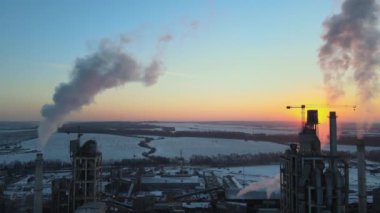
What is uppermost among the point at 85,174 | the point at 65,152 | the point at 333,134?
the point at 333,134

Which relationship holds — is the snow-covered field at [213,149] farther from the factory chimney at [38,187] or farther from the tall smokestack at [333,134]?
the tall smokestack at [333,134]

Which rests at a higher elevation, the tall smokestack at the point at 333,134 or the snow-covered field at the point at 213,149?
the tall smokestack at the point at 333,134

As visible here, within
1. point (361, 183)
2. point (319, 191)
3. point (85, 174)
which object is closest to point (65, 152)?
point (85, 174)

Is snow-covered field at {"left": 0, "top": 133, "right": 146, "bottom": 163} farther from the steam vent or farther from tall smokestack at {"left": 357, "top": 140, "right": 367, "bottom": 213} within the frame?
the steam vent

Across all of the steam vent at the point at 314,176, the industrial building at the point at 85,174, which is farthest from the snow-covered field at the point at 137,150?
the steam vent at the point at 314,176

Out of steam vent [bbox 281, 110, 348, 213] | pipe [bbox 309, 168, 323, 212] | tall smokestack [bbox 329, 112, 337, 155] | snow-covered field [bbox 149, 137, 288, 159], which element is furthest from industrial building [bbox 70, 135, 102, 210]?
snow-covered field [bbox 149, 137, 288, 159]

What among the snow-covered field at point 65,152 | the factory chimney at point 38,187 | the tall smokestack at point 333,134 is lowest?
the snow-covered field at point 65,152

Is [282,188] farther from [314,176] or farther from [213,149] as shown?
[213,149]

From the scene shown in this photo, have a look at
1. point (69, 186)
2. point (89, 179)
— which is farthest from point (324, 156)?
point (69, 186)

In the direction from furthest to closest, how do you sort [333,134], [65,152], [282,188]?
[65,152] < [282,188] < [333,134]
